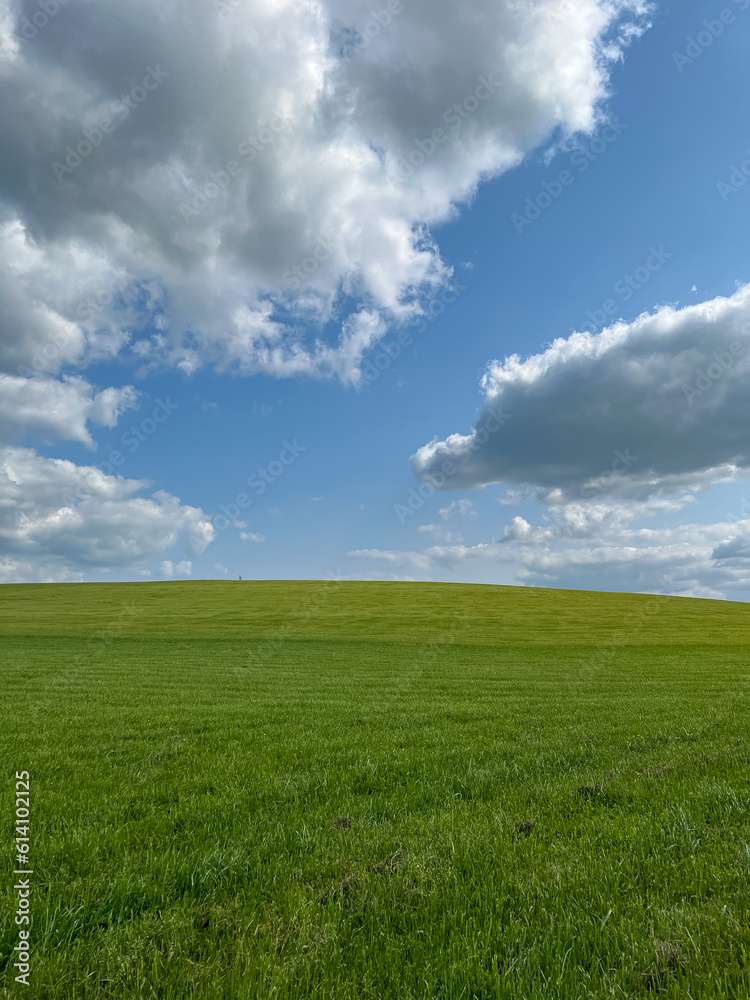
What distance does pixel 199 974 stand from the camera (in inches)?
159

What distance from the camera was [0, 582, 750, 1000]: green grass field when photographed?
4051 millimetres

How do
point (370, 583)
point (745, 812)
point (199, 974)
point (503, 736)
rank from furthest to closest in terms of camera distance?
point (370, 583) < point (503, 736) < point (745, 812) < point (199, 974)

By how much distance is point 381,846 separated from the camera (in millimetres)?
6223

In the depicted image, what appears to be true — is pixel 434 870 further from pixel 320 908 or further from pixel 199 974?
pixel 199 974

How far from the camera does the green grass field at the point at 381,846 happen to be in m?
4.05

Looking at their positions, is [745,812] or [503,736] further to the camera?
[503,736]

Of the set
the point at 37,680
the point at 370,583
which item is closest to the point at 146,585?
the point at 370,583

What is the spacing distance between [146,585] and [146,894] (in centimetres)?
11151

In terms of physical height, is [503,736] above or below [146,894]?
below

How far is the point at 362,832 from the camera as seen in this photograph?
665cm

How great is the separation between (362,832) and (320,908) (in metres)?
1.84

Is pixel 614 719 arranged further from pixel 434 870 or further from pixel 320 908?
pixel 320 908

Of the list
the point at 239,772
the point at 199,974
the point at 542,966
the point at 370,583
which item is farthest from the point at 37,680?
the point at 370,583

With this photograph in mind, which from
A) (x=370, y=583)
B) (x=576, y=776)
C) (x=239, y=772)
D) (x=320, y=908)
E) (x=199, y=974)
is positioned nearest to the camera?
(x=199, y=974)
